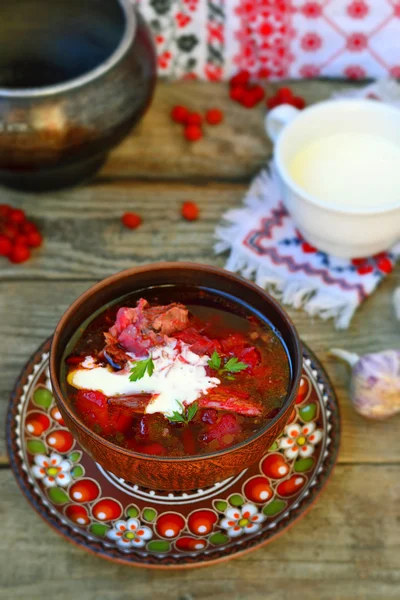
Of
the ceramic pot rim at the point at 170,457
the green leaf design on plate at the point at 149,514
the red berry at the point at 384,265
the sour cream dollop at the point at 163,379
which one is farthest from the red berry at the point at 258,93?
the green leaf design on plate at the point at 149,514

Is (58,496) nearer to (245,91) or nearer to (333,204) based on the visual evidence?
(333,204)

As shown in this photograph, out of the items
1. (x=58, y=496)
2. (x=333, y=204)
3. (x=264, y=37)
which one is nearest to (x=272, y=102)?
(x=264, y=37)

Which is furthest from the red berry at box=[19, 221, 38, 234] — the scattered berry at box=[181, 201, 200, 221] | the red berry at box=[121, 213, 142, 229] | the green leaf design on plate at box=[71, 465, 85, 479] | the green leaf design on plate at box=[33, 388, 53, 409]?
the green leaf design on plate at box=[71, 465, 85, 479]

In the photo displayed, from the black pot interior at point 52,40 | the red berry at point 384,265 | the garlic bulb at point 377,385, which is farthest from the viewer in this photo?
the black pot interior at point 52,40

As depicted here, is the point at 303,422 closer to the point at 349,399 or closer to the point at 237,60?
the point at 349,399

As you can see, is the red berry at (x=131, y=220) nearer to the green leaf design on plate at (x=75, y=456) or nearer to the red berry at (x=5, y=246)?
the red berry at (x=5, y=246)

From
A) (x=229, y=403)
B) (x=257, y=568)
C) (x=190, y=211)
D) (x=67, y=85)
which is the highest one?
(x=67, y=85)
